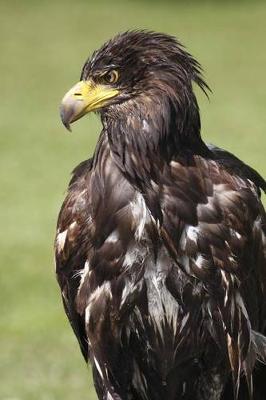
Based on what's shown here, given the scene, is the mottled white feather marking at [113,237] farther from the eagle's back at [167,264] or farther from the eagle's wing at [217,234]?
the eagle's wing at [217,234]

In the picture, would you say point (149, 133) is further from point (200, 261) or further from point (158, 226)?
point (200, 261)

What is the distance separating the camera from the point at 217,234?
17.5ft

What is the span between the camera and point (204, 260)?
5.32m

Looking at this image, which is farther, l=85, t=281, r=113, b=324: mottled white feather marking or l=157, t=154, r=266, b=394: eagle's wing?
l=85, t=281, r=113, b=324: mottled white feather marking

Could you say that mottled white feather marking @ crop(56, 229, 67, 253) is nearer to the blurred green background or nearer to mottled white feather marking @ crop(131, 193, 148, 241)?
mottled white feather marking @ crop(131, 193, 148, 241)

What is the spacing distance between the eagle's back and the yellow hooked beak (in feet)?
0.69

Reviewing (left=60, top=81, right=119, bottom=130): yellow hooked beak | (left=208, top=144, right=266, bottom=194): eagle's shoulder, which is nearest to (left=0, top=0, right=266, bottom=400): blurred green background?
(left=208, top=144, right=266, bottom=194): eagle's shoulder

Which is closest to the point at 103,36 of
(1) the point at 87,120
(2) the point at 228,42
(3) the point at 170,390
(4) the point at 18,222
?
(2) the point at 228,42

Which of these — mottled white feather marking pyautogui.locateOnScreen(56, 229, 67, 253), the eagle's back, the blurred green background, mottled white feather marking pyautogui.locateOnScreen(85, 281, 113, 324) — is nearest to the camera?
the eagle's back

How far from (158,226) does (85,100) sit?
610 millimetres

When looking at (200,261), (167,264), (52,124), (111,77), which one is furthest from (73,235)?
(52,124)

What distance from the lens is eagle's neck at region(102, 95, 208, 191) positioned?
17.2ft

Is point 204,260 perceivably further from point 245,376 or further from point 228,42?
point 228,42

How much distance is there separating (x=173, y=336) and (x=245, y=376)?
0.42 m
